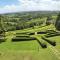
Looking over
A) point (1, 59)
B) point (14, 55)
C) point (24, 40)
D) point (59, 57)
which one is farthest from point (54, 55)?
point (24, 40)

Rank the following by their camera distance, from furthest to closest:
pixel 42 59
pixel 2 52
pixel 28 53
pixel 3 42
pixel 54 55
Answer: pixel 3 42 < pixel 2 52 < pixel 28 53 < pixel 54 55 < pixel 42 59

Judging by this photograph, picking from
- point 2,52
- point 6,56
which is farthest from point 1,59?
point 2,52

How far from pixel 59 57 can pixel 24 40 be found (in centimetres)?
1969

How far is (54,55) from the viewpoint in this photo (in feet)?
111

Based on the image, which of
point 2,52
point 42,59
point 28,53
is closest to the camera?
point 42,59

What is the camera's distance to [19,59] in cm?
3250

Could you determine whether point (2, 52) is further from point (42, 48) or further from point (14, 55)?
point (42, 48)

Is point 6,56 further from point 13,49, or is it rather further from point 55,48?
point 55,48

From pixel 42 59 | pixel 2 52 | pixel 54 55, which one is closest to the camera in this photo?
pixel 42 59

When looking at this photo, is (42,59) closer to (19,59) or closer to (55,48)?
(19,59)

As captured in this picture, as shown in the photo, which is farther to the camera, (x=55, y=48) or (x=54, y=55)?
(x=55, y=48)

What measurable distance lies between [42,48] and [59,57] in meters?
7.50

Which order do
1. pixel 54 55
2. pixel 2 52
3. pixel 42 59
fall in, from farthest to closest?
pixel 2 52
pixel 54 55
pixel 42 59

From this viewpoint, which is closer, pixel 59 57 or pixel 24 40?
pixel 59 57
